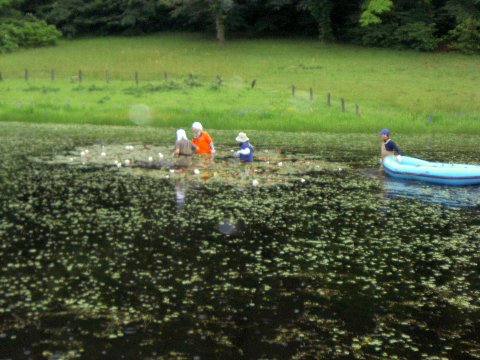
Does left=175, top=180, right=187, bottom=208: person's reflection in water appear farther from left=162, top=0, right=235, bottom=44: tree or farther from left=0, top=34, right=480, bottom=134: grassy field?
left=162, top=0, right=235, bottom=44: tree

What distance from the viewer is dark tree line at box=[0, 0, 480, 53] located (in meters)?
69.2

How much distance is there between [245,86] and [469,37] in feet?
95.7

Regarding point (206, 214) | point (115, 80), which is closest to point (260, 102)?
point (115, 80)

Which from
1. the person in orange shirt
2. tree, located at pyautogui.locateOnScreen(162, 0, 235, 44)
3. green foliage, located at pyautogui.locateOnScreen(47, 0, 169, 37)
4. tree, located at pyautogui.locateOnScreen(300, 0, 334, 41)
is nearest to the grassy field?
tree, located at pyautogui.locateOnScreen(300, 0, 334, 41)

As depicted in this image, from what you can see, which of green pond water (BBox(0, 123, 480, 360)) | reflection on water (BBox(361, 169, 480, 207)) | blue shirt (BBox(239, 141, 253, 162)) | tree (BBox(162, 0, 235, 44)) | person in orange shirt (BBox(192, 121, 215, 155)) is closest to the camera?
green pond water (BBox(0, 123, 480, 360))

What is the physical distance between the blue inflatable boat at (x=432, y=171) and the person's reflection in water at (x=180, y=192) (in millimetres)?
7628

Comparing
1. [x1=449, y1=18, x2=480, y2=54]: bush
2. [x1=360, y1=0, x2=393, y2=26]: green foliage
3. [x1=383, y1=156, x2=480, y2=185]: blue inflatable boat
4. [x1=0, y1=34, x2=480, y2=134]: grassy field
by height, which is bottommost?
[x1=383, y1=156, x2=480, y2=185]: blue inflatable boat

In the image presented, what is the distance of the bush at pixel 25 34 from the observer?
72.5 m

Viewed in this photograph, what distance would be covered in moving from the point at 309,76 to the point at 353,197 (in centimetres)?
3734

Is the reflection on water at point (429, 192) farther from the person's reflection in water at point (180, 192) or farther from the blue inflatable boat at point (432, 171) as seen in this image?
the person's reflection in water at point (180, 192)

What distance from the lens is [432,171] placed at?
2342 centimetres

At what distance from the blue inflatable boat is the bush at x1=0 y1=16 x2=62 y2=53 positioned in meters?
56.7

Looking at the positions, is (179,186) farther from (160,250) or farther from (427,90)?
(427,90)

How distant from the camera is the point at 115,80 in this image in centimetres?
5175
